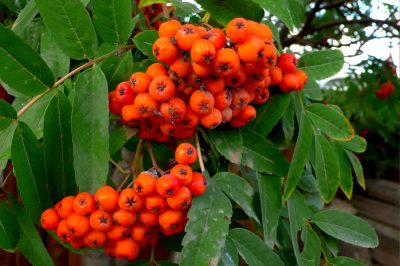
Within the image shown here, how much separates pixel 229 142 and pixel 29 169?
0.26 metres

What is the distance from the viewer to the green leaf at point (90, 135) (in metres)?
0.53

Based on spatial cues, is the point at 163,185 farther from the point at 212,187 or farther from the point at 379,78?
the point at 379,78

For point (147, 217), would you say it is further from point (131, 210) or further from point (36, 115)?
point (36, 115)

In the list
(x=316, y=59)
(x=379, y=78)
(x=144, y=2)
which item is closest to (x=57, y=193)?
(x=144, y=2)

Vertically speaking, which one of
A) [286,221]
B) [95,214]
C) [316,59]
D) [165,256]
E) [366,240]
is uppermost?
[316,59]

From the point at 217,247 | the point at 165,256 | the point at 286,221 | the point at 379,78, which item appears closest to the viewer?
the point at 217,247

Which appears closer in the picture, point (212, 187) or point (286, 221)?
point (212, 187)

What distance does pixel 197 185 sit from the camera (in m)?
0.51

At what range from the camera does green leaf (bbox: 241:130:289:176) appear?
0.61 m

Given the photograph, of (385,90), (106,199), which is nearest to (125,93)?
(106,199)

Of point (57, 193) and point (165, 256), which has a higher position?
point (57, 193)

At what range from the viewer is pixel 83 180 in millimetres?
535

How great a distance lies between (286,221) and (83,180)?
0.52 m

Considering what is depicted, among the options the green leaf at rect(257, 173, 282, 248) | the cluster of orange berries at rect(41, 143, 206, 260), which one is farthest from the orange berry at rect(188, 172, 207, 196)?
the green leaf at rect(257, 173, 282, 248)
